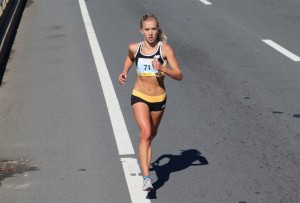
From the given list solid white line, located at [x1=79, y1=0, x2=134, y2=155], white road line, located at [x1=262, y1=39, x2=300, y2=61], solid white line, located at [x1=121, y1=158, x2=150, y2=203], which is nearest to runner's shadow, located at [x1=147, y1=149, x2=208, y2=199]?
solid white line, located at [x1=121, y1=158, x2=150, y2=203]

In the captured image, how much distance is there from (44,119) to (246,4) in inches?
500

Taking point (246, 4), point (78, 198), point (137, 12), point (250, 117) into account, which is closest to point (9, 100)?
point (250, 117)

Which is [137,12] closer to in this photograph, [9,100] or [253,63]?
[253,63]

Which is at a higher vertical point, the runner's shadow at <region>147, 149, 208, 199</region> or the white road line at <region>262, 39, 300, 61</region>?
the runner's shadow at <region>147, 149, 208, 199</region>

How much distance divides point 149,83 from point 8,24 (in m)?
10.2

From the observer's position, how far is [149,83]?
776cm

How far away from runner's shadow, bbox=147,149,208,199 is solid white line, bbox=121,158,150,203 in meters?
0.20

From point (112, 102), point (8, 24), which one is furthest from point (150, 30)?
point (8, 24)

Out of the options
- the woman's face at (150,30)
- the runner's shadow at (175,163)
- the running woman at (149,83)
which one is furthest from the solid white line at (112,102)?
the woman's face at (150,30)

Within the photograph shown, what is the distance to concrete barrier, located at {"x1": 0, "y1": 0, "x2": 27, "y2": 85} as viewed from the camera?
14.8 m

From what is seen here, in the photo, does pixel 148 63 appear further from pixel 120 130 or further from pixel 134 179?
pixel 120 130

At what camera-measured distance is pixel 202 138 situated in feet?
31.8

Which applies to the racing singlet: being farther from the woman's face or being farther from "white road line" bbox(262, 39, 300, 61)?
"white road line" bbox(262, 39, 300, 61)

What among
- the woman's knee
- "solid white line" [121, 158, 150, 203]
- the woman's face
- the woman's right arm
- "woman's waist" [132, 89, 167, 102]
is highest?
the woman's face
